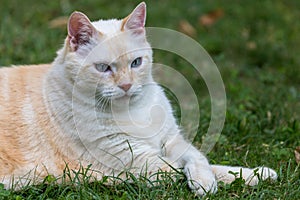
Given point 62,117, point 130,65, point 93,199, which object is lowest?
point 93,199

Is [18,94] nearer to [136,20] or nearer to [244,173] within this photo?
[136,20]

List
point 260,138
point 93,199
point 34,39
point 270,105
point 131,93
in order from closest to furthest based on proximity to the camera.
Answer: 1. point 93,199
2. point 131,93
3. point 260,138
4. point 270,105
5. point 34,39

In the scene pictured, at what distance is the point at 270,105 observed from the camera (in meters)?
5.11

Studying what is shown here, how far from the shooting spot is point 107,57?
12.0ft

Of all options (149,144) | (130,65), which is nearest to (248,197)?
(149,144)

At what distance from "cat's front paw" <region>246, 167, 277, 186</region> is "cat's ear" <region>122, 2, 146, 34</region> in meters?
1.17

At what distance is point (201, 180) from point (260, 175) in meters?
0.41

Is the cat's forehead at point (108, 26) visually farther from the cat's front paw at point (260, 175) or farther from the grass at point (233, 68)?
the cat's front paw at point (260, 175)

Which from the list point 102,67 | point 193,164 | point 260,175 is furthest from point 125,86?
point 260,175

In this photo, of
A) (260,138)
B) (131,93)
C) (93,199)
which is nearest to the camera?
(93,199)

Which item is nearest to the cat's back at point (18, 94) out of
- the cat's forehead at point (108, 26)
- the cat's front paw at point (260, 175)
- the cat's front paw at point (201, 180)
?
the cat's forehead at point (108, 26)

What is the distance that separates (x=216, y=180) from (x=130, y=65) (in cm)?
91

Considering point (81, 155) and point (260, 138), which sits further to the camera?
point (260, 138)

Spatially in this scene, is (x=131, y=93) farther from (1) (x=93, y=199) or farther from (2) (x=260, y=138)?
(2) (x=260, y=138)
